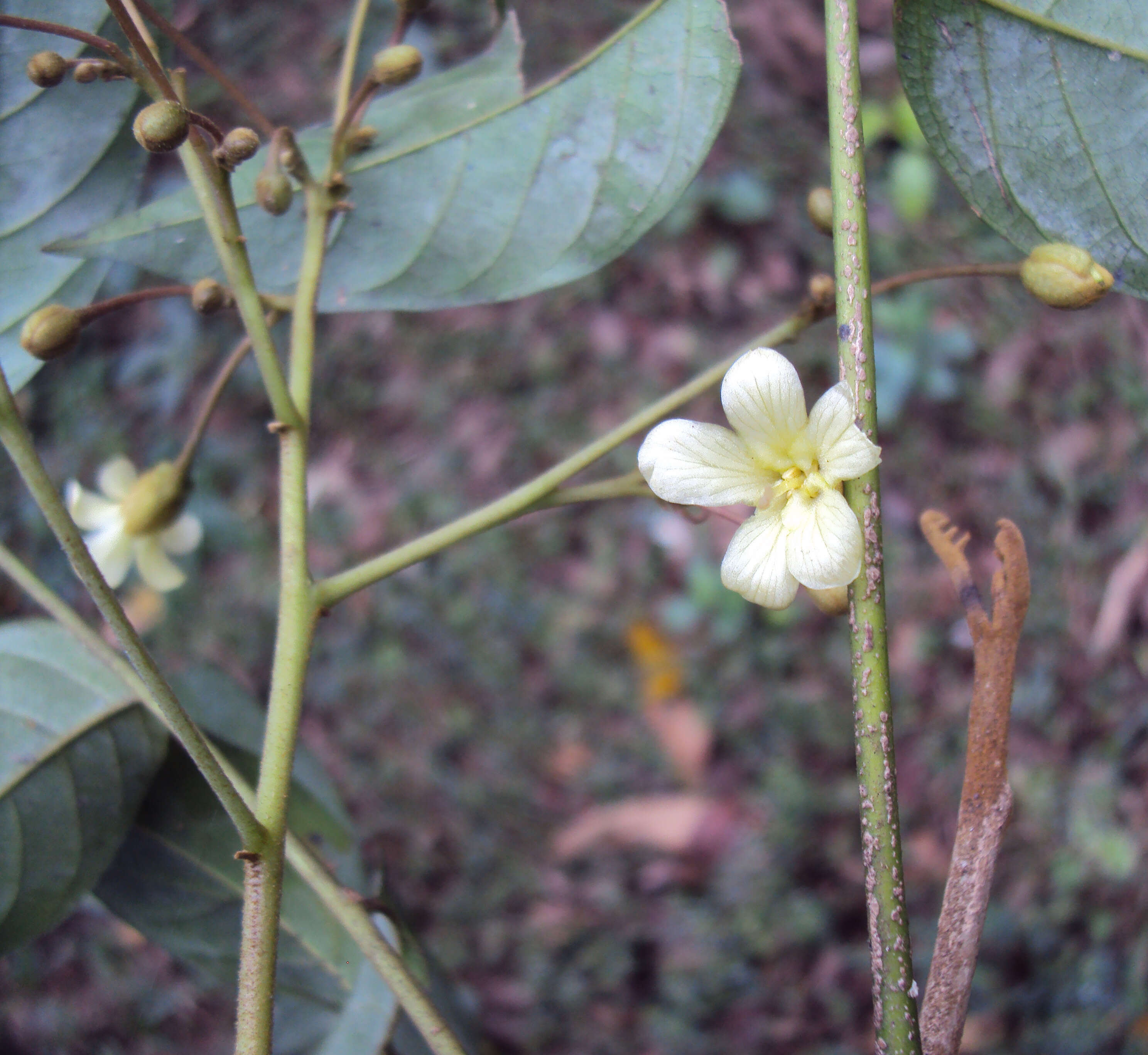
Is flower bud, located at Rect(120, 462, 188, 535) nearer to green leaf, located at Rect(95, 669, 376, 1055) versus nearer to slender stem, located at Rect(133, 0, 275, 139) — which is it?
green leaf, located at Rect(95, 669, 376, 1055)

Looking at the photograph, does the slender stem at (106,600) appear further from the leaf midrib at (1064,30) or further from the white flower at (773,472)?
the leaf midrib at (1064,30)

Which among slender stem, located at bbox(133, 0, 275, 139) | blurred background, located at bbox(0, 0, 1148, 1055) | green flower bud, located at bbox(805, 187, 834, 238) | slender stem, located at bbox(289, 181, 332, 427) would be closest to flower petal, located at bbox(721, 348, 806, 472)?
green flower bud, located at bbox(805, 187, 834, 238)

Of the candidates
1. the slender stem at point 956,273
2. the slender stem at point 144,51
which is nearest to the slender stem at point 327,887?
the slender stem at point 144,51

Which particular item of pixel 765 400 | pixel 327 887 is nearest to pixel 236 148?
pixel 765 400

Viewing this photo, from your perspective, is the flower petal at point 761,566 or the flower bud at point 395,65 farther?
the flower bud at point 395,65

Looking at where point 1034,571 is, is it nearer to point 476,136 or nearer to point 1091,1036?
point 1091,1036

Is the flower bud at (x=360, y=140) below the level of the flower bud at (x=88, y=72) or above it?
above

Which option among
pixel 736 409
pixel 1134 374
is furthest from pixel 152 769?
pixel 1134 374

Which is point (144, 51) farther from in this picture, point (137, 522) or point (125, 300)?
point (137, 522)
